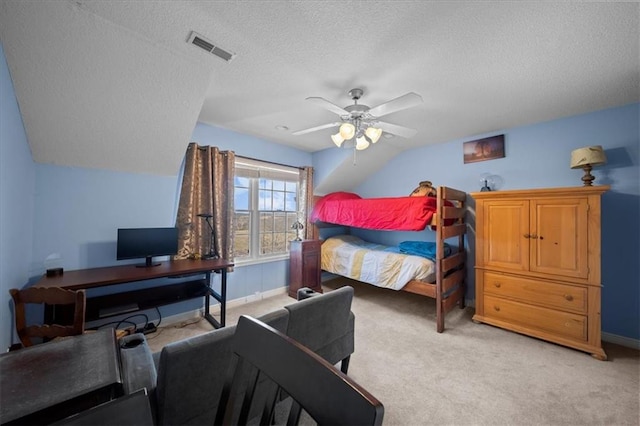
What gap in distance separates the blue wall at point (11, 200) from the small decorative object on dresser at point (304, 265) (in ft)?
9.20

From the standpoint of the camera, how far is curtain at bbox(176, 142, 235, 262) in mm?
2977

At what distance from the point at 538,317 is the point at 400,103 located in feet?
8.49

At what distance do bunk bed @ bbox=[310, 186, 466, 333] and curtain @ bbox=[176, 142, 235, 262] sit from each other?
1.71 metres

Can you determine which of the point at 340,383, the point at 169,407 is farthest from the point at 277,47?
the point at 169,407

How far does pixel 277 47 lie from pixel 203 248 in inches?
96.0

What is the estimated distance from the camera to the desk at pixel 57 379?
644 mm

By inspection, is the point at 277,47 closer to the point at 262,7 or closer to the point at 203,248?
the point at 262,7

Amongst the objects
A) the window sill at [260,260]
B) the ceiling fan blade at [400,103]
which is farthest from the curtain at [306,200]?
the ceiling fan blade at [400,103]

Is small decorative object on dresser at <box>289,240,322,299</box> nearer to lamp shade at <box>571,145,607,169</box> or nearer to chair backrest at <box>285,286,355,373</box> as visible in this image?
chair backrest at <box>285,286,355,373</box>

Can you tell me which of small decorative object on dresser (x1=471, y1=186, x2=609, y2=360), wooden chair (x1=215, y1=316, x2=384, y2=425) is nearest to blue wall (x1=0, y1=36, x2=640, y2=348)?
small decorative object on dresser (x1=471, y1=186, x2=609, y2=360)

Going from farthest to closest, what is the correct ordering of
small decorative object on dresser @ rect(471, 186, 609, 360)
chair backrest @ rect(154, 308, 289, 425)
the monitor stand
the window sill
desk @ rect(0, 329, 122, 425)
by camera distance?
the window sill, the monitor stand, small decorative object on dresser @ rect(471, 186, 609, 360), chair backrest @ rect(154, 308, 289, 425), desk @ rect(0, 329, 122, 425)

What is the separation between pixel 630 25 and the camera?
1.47 metres

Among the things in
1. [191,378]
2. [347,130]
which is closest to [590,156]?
[347,130]

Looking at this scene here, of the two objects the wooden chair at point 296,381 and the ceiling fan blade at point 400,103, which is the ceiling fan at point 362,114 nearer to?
the ceiling fan blade at point 400,103
